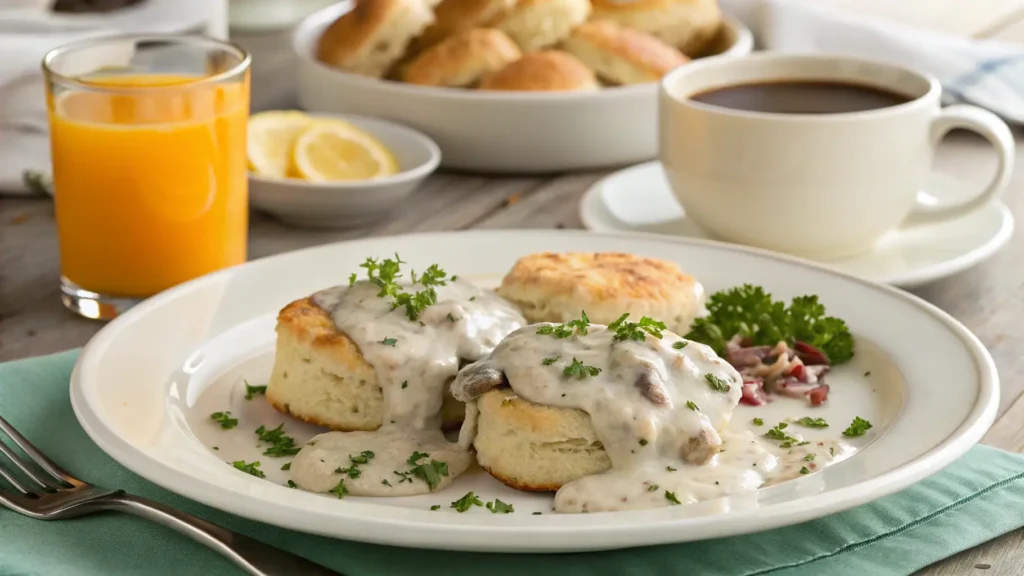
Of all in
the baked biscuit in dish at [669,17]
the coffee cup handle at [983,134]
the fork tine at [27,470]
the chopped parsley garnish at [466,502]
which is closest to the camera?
the chopped parsley garnish at [466,502]

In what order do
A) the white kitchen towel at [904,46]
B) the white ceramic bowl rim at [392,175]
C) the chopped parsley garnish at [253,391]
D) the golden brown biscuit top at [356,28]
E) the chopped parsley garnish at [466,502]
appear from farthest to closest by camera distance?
the white kitchen towel at [904,46], the golden brown biscuit top at [356,28], the white ceramic bowl rim at [392,175], the chopped parsley garnish at [253,391], the chopped parsley garnish at [466,502]

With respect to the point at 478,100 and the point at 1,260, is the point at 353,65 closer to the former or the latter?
the point at 478,100

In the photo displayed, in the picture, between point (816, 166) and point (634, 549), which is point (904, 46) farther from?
point (634, 549)

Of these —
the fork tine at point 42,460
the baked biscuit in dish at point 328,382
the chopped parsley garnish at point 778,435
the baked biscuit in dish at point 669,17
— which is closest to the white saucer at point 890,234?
the baked biscuit in dish at point 669,17

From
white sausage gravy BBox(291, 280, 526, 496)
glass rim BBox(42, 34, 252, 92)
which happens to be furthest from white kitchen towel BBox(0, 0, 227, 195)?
white sausage gravy BBox(291, 280, 526, 496)

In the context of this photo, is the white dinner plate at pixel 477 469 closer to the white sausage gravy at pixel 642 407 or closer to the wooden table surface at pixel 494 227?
the white sausage gravy at pixel 642 407

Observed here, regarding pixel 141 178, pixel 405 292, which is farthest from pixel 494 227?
pixel 405 292
